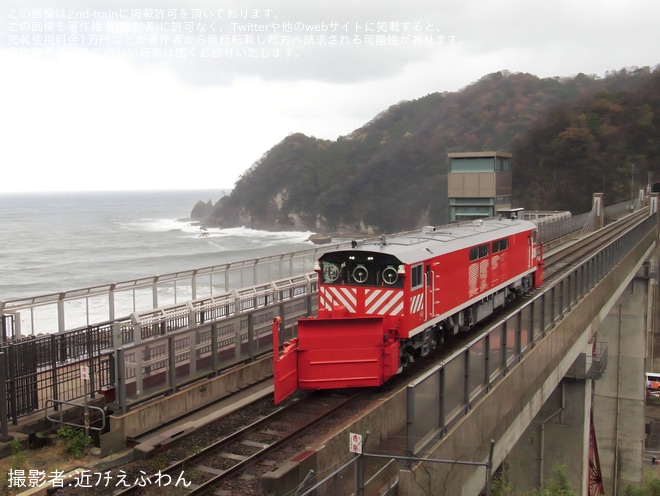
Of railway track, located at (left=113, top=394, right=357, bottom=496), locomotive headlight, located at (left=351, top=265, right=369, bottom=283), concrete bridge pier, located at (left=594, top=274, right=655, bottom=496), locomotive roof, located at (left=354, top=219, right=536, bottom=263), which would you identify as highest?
locomotive roof, located at (left=354, top=219, right=536, bottom=263)

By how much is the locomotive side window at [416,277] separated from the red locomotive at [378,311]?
2cm

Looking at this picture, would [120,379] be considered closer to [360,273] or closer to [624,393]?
[360,273]

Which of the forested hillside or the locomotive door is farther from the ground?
the forested hillside

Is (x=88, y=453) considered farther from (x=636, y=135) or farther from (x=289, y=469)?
(x=636, y=135)

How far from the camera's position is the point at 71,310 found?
45.8 meters

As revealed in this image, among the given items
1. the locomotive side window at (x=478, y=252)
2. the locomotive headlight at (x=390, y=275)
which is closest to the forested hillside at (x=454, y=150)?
the locomotive side window at (x=478, y=252)

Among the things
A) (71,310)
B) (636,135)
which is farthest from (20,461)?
(636,135)

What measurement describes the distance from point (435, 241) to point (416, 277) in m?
2.02

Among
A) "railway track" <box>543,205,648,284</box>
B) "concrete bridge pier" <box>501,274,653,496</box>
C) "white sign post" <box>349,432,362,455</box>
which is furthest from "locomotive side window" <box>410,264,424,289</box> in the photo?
"railway track" <box>543,205,648,284</box>

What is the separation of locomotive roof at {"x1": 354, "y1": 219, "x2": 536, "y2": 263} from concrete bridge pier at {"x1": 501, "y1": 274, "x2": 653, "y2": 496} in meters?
5.33

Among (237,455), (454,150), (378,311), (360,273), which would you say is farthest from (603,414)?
(454,150)

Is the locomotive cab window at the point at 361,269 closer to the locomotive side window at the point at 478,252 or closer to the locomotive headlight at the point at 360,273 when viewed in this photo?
the locomotive headlight at the point at 360,273

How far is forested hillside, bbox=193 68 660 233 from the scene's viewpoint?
78938 millimetres

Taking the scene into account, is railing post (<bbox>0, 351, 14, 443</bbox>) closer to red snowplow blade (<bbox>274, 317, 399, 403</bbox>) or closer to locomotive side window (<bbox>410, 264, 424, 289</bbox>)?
red snowplow blade (<bbox>274, 317, 399, 403</bbox>)
